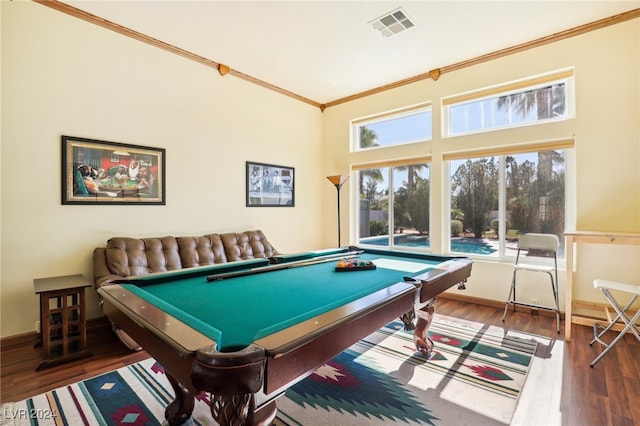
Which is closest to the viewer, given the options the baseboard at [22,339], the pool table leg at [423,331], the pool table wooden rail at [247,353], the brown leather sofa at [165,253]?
the pool table wooden rail at [247,353]

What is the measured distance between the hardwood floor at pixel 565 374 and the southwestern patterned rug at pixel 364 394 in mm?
159

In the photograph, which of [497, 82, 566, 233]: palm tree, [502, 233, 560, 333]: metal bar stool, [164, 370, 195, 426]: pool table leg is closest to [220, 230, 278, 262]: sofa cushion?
[164, 370, 195, 426]: pool table leg

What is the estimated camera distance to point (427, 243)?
15.3 ft

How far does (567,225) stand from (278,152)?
4009 millimetres

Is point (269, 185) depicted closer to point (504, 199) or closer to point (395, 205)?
point (395, 205)

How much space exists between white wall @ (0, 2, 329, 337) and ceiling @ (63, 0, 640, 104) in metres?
0.38

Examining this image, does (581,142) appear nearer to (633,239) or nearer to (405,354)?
(633,239)

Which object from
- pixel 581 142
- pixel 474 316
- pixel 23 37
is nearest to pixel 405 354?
pixel 474 316

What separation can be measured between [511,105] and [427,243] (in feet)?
7.07

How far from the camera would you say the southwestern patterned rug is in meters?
1.82

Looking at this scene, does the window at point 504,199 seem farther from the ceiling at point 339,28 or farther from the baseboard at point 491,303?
the ceiling at point 339,28

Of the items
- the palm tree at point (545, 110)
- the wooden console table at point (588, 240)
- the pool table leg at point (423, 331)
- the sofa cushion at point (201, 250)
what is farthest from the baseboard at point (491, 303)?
the sofa cushion at point (201, 250)

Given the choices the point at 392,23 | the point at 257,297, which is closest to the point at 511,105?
the point at 392,23

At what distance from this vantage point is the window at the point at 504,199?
370 cm
